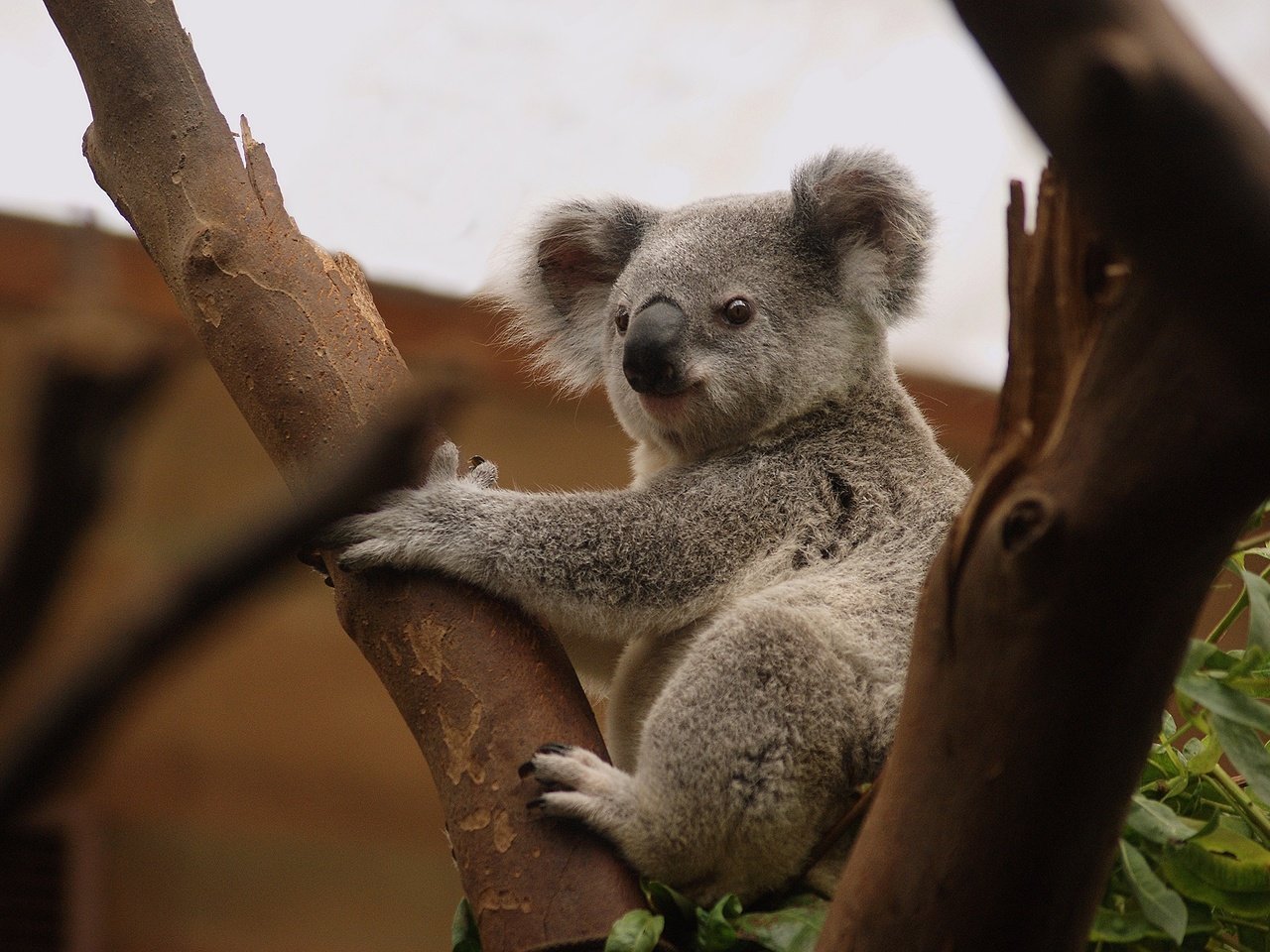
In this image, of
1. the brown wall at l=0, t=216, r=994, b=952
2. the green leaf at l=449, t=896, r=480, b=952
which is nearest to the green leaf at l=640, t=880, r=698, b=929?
the green leaf at l=449, t=896, r=480, b=952

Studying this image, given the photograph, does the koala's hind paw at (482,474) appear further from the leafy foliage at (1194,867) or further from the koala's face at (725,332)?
the leafy foliage at (1194,867)

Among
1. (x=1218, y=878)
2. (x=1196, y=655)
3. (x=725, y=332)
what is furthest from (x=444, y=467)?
(x=1218, y=878)

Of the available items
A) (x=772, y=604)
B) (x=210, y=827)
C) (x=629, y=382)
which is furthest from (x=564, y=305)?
(x=210, y=827)

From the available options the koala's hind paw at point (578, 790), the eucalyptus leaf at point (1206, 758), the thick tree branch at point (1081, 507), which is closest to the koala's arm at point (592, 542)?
the koala's hind paw at point (578, 790)

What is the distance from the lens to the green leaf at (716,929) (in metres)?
2.05

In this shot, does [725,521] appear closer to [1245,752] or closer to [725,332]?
[725,332]

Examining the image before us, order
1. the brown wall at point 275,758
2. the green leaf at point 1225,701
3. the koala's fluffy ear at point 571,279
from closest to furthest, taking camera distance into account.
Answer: the green leaf at point 1225,701
the koala's fluffy ear at point 571,279
the brown wall at point 275,758

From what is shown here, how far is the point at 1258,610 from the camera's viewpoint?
196cm

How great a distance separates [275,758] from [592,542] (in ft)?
14.8

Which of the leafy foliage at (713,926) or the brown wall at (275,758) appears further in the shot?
the brown wall at (275,758)

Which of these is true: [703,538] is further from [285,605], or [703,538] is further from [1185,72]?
[285,605]

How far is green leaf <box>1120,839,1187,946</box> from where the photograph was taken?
1867 mm

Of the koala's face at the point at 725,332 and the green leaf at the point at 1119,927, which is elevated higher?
the koala's face at the point at 725,332

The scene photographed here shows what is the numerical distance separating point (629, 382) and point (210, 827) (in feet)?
14.6
